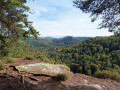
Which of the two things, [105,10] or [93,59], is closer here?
[105,10]

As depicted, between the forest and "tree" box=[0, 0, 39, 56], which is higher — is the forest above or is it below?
below

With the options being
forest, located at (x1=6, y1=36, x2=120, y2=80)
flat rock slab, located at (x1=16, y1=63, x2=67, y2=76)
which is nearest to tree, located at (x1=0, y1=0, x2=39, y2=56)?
flat rock slab, located at (x1=16, y1=63, x2=67, y2=76)

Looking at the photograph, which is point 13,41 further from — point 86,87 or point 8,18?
point 86,87

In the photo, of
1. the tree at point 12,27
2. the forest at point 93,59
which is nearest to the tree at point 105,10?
the tree at point 12,27

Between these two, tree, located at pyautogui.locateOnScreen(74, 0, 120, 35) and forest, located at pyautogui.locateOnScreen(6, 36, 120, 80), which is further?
forest, located at pyautogui.locateOnScreen(6, 36, 120, 80)

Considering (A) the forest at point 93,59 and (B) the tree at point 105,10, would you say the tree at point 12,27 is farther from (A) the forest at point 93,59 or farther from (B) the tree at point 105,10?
(A) the forest at point 93,59

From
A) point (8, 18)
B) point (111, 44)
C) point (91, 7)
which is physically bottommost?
point (111, 44)

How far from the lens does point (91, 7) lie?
4723mm

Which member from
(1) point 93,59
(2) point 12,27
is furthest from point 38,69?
(1) point 93,59

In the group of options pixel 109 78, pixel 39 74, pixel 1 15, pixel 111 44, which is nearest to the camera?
pixel 1 15

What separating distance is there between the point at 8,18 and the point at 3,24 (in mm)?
382

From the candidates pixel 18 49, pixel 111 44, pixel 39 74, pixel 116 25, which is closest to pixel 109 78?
pixel 116 25

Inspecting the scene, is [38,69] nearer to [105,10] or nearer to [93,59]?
[105,10]

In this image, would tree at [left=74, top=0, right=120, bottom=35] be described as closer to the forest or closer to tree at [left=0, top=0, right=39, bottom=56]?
tree at [left=0, top=0, right=39, bottom=56]
